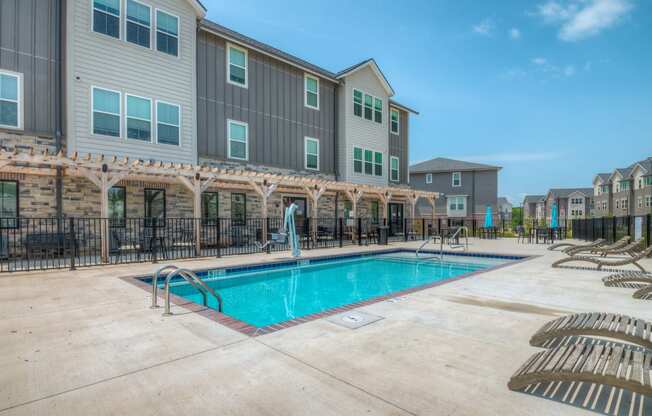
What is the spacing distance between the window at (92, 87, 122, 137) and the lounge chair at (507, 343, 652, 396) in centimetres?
1240

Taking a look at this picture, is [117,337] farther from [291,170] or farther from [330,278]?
[291,170]

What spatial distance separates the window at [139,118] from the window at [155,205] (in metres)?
1.82

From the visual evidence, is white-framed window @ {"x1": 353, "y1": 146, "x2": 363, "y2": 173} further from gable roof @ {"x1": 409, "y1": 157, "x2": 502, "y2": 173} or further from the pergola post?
gable roof @ {"x1": 409, "y1": 157, "x2": 502, "y2": 173}

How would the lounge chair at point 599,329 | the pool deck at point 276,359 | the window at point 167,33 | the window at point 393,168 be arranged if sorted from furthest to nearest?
the window at point 393,168
the window at point 167,33
the lounge chair at point 599,329
the pool deck at point 276,359

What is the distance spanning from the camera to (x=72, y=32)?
10.3 m

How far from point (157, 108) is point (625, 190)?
5155 cm

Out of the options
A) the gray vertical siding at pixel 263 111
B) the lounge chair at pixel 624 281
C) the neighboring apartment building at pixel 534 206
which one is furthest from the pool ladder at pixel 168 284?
the neighboring apartment building at pixel 534 206

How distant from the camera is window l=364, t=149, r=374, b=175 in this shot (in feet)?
64.0

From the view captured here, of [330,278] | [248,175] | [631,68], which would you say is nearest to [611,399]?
[330,278]

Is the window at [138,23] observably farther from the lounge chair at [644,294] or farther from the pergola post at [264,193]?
the lounge chair at [644,294]

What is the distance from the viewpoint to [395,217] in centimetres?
2252

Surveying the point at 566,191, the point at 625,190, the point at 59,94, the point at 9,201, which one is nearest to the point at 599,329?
the point at 9,201

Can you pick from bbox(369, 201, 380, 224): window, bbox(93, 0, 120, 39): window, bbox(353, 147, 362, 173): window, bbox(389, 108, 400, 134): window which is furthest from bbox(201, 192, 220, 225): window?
bbox(389, 108, 400, 134): window

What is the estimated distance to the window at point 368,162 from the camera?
19.5 m
